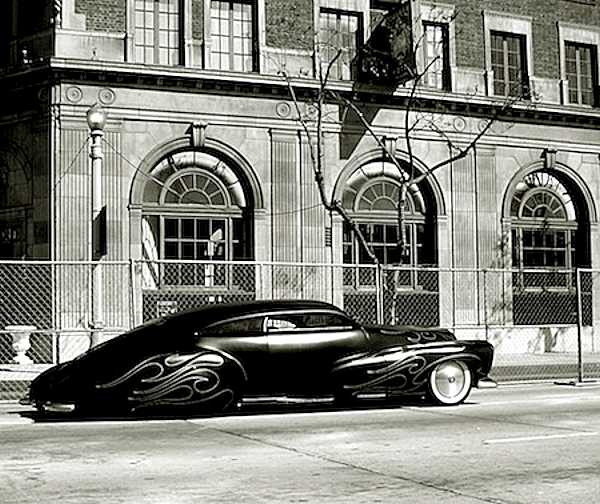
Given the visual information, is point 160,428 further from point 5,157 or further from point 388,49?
point 388,49

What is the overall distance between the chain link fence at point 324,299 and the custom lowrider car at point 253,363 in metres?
3.17

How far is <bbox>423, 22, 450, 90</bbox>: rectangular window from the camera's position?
27969 mm

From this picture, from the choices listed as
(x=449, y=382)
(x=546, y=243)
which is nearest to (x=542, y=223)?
(x=546, y=243)

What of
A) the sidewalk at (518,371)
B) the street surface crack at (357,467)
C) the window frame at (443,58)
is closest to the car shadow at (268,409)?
the street surface crack at (357,467)

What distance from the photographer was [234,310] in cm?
1330

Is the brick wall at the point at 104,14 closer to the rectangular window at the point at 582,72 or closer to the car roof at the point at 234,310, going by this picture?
the car roof at the point at 234,310

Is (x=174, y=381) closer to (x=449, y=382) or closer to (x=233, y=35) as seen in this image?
(x=449, y=382)

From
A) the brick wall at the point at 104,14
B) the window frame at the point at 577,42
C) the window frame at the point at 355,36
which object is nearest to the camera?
the brick wall at the point at 104,14

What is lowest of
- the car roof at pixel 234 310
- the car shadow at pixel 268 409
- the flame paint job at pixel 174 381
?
the car shadow at pixel 268 409

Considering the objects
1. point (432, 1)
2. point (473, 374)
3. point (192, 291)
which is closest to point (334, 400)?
point (473, 374)

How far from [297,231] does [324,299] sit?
2.02m

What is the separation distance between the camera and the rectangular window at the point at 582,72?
3042 centimetres

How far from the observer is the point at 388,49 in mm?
26672

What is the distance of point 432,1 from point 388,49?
2492mm
